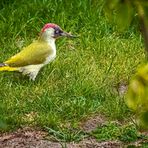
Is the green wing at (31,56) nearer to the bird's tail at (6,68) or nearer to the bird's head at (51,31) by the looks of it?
the bird's tail at (6,68)

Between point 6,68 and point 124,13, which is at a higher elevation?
point 124,13

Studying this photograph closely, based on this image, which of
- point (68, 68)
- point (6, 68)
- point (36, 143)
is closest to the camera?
point (36, 143)

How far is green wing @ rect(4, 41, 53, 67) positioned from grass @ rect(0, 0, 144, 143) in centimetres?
16

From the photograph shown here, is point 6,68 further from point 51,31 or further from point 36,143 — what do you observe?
point 36,143

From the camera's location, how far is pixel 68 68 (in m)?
5.64

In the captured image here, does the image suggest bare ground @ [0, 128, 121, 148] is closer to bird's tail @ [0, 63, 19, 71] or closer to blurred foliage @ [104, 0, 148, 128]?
bird's tail @ [0, 63, 19, 71]

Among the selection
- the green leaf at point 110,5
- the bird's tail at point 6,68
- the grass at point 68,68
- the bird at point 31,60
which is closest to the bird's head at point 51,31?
the bird at point 31,60

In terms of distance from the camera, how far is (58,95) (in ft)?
16.5

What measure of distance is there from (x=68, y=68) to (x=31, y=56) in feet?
1.33

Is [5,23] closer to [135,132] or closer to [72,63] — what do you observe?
[72,63]

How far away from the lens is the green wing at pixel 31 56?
211 inches

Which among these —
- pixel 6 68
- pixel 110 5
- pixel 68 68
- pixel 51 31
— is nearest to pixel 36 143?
pixel 6 68

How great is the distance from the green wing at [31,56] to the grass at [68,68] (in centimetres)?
16

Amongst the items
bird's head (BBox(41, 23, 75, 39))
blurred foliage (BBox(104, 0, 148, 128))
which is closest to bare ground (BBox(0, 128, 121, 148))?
bird's head (BBox(41, 23, 75, 39))
